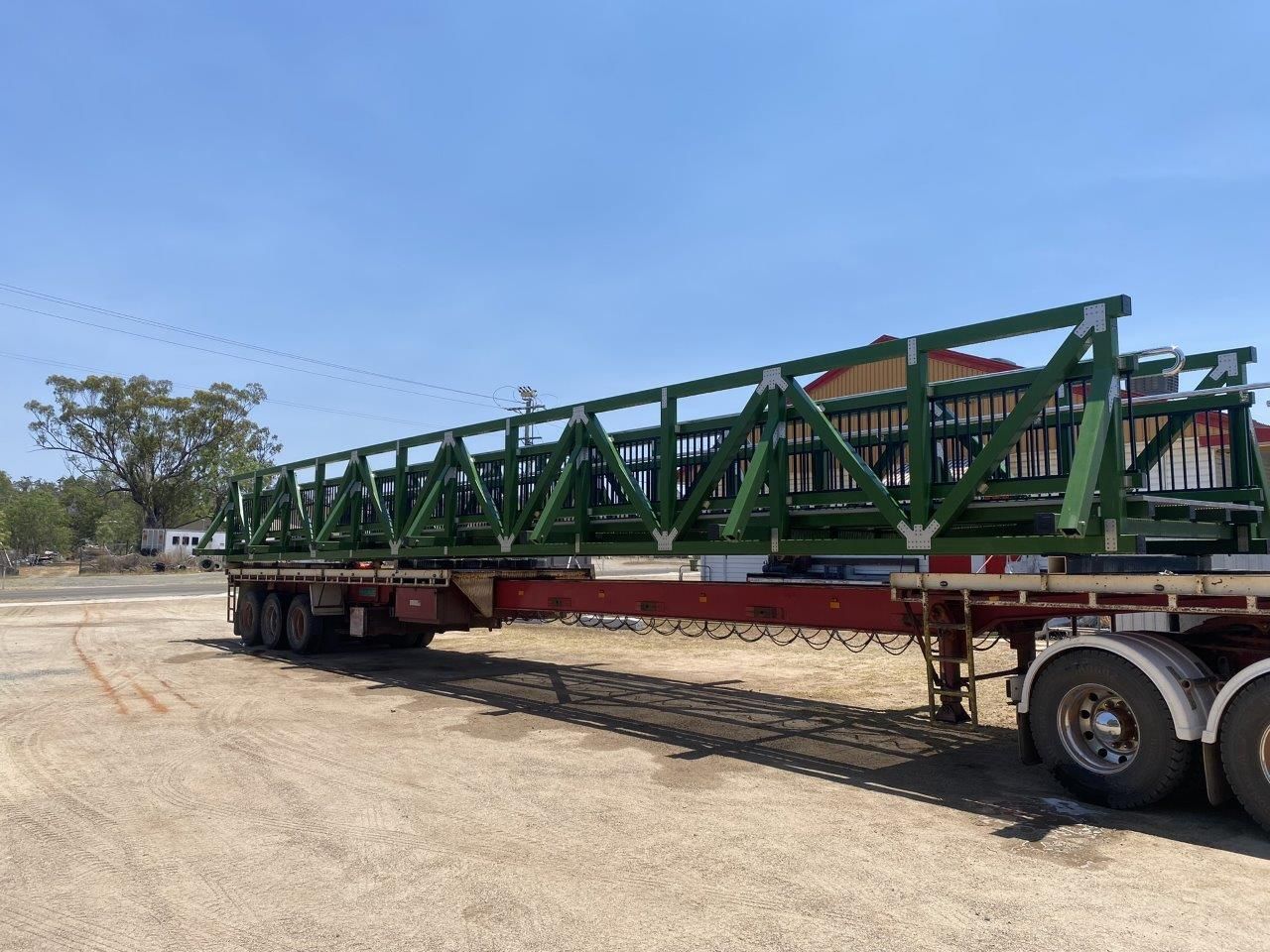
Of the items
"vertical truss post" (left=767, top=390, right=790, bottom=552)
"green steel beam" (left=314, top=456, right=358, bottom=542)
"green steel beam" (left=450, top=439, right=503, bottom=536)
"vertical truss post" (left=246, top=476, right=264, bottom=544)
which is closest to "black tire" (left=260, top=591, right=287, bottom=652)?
"green steel beam" (left=314, top=456, right=358, bottom=542)

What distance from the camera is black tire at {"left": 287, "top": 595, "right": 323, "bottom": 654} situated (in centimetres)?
1462

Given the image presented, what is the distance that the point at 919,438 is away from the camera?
276 inches

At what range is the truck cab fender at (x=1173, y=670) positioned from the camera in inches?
213

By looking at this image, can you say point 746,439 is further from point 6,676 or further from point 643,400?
point 6,676

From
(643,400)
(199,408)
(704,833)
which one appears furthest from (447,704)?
(199,408)

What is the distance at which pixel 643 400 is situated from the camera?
931cm

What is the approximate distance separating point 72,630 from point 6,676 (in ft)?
26.9

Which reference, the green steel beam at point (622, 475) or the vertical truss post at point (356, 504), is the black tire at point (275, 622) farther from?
the green steel beam at point (622, 475)

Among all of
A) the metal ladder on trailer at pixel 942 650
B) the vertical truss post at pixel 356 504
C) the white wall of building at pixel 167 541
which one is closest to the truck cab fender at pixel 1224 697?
the metal ladder on trailer at pixel 942 650

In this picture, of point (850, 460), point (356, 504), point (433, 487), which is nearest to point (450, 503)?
point (433, 487)

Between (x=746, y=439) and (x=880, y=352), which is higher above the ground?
(x=880, y=352)

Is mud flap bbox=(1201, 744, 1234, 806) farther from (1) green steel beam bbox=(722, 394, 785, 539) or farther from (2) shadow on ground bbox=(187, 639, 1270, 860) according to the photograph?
(1) green steel beam bbox=(722, 394, 785, 539)

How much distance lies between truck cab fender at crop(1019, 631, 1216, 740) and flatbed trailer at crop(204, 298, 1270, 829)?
2 cm

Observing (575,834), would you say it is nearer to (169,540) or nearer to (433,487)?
(433,487)
